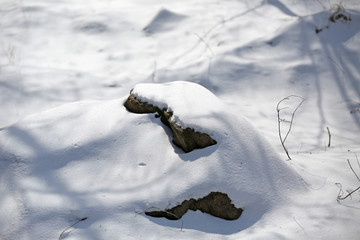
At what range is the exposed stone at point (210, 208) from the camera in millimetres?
1829

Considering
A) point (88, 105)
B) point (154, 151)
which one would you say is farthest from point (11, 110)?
point (154, 151)

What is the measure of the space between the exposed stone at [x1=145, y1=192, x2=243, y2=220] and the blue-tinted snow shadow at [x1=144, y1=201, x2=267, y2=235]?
0.8 inches

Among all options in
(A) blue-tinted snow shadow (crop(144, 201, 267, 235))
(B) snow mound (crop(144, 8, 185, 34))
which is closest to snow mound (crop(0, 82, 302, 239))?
(A) blue-tinted snow shadow (crop(144, 201, 267, 235))

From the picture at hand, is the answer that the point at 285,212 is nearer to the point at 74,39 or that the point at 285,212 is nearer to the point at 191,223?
the point at 191,223

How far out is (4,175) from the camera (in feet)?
6.85

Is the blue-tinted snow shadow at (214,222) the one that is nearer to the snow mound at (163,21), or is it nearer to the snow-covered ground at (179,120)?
the snow-covered ground at (179,120)

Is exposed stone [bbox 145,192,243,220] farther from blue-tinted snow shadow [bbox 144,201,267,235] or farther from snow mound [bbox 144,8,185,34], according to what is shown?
snow mound [bbox 144,8,185,34]

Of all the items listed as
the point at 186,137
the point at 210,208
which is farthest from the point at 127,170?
the point at 210,208

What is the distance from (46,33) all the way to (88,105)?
2.33m

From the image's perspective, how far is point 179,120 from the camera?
6.68ft

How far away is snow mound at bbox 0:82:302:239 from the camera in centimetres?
183

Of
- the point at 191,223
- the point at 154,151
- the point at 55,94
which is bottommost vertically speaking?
the point at 55,94

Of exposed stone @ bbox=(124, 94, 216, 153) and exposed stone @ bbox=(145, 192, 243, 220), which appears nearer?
exposed stone @ bbox=(145, 192, 243, 220)

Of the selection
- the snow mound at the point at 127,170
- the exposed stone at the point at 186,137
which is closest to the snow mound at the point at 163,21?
the snow mound at the point at 127,170
